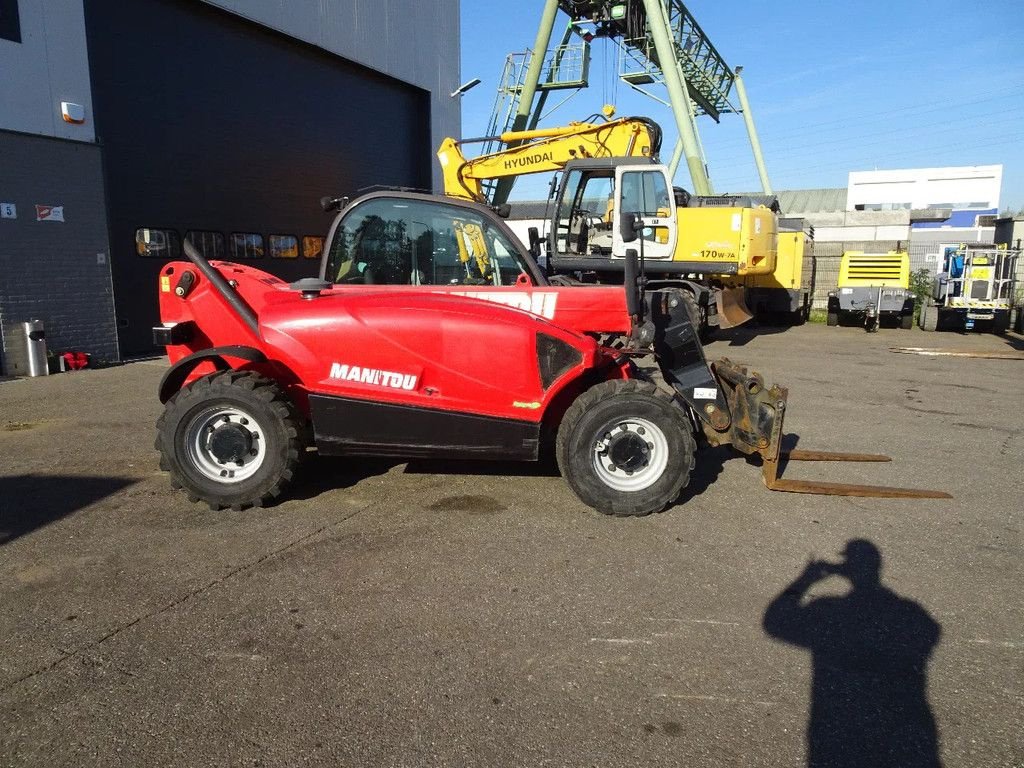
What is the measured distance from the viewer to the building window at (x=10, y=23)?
9797 mm

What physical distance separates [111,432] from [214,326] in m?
2.75

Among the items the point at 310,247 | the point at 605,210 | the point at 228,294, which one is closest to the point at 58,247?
the point at 310,247

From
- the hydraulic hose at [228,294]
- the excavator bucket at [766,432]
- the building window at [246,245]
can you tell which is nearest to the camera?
the hydraulic hose at [228,294]

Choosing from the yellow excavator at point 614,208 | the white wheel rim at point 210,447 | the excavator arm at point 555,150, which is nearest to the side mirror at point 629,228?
the white wheel rim at point 210,447

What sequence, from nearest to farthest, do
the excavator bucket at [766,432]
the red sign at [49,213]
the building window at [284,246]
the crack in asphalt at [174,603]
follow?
1. the crack in asphalt at [174,603]
2. the excavator bucket at [766,432]
3. the red sign at [49,213]
4. the building window at [284,246]

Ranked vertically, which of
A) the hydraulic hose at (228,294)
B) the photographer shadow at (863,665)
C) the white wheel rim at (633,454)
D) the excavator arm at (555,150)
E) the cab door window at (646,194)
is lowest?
the photographer shadow at (863,665)

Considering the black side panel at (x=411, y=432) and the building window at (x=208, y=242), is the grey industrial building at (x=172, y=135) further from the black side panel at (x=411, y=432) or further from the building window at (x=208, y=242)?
the black side panel at (x=411, y=432)

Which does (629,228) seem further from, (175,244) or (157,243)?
(175,244)

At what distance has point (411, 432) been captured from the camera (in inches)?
185

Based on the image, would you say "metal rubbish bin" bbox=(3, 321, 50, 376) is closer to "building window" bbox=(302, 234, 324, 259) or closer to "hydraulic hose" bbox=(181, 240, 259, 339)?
"building window" bbox=(302, 234, 324, 259)

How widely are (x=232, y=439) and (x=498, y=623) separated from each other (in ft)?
7.69

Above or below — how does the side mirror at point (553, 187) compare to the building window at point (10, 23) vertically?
below

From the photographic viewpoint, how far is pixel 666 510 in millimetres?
4871

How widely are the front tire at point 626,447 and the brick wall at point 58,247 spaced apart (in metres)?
9.65
